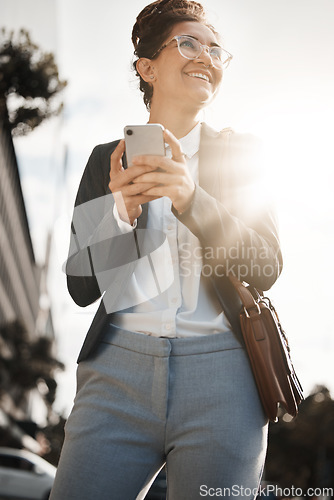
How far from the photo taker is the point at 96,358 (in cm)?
186

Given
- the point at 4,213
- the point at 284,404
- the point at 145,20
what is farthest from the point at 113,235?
the point at 4,213

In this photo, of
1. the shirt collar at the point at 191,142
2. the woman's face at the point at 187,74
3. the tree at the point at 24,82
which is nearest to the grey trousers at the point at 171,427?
the shirt collar at the point at 191,142

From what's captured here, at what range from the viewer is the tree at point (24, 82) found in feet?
30.8

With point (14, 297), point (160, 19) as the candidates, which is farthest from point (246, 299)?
point (14, 297)

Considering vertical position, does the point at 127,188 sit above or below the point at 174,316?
above

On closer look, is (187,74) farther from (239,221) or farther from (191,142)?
(239,221)

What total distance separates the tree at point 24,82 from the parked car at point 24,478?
11.2m

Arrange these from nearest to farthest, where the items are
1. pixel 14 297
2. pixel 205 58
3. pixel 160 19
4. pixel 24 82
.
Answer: pixel 205 58 → pixel 160 19 → pixel 24 82 → pixel 14 297

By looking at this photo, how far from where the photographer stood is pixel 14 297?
56062 mm

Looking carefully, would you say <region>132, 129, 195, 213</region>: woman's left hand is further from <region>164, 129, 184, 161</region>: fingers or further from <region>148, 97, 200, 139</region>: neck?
<region>148, 97, 200, 139</region>: neck

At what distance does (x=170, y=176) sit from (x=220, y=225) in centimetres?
20

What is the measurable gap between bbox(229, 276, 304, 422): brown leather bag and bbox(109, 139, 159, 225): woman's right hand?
354mm

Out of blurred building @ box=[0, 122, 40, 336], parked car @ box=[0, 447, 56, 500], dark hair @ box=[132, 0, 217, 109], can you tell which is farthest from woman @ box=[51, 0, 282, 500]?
blurred building @ box=[0, 122, 40, 336]

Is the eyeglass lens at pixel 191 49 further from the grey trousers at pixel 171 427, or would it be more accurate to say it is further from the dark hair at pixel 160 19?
the grey trousers at pixel 171 427
